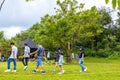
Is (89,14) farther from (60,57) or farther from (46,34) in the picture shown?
(60,57)

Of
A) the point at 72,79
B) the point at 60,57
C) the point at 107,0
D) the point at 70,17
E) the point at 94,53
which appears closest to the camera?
the point at 107,0

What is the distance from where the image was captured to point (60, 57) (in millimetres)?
22266

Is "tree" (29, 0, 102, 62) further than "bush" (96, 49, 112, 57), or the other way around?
"bush" (96, 49, 112, 57)

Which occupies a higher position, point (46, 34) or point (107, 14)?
point (107, 14)

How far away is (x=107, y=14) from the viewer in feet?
262

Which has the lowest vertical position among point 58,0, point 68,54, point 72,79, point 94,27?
point 72,79

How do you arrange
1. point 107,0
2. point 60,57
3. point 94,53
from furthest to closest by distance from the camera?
point 94,53, point 60,57, point 107,0

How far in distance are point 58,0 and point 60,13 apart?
72.6 inches

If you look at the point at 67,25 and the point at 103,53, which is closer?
the point at 67,25

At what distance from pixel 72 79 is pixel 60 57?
5.35 m

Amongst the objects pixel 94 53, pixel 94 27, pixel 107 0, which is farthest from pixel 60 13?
pixel 107 0

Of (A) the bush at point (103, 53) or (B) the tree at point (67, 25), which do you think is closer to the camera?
(B) the tree at point (67, 25)

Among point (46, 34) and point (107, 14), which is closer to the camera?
point (46, 34)

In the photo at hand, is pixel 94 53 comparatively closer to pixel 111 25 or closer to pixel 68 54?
pixel 111 25
